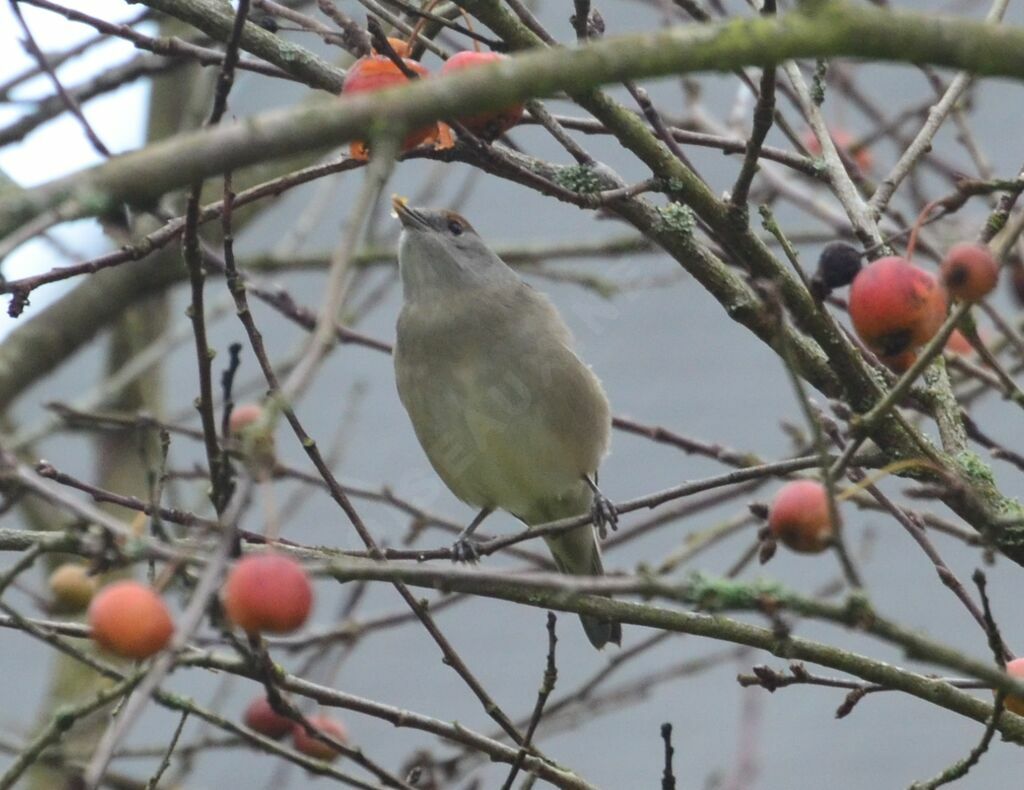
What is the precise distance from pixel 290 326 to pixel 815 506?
712 cm

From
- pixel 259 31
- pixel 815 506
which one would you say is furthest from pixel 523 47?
pixel 815 506

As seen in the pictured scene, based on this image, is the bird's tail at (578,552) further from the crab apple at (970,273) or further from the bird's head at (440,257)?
the crab apple at (970,273)

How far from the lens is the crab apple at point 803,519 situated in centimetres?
206

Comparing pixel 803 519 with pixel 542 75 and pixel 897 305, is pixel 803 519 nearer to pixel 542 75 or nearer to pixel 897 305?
pixel 897 305

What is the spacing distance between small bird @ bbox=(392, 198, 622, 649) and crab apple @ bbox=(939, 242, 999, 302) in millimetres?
2437

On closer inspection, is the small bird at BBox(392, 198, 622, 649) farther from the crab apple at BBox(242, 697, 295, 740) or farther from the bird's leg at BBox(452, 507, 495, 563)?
the crab apple at BBox(242, 697, 295, 740)

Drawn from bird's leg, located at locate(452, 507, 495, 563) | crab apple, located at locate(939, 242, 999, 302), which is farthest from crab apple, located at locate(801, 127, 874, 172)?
crab apple, located at locate(939, 242, 999, 302)

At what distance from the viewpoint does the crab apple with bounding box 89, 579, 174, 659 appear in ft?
5.85

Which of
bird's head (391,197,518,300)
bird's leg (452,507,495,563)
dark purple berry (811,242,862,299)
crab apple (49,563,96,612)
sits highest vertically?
bird's head (391,197,518,300)

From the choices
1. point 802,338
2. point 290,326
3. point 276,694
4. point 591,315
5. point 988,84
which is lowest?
point 276,694

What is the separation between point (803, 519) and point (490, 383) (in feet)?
8.87

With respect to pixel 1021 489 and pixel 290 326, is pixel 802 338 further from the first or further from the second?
pixel 290 326

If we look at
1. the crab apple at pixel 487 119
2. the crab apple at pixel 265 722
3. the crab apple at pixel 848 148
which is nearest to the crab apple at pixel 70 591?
the crab apple at pixel 265 722

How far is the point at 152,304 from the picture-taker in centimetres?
679
